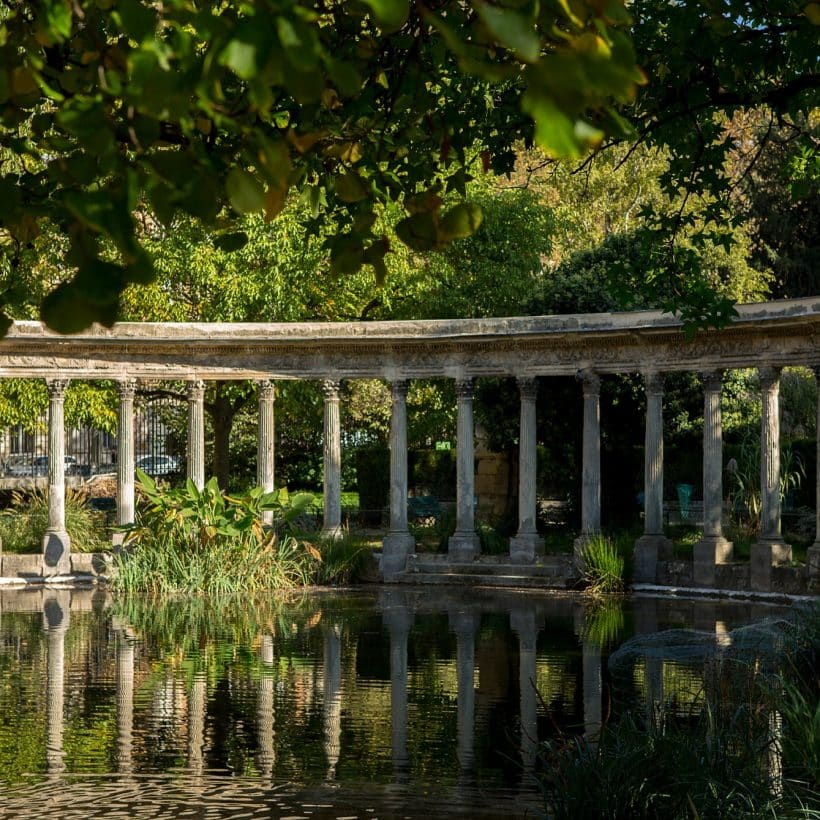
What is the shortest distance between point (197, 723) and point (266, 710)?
3.64 ft

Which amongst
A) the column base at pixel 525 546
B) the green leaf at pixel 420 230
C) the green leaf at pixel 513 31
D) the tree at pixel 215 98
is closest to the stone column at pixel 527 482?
the column base at pixel 525 546

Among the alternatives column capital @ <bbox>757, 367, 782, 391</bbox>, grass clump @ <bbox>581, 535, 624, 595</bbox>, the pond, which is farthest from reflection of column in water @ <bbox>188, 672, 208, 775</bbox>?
column capital @ <bbox>757, 367, 782, 391</bbox>

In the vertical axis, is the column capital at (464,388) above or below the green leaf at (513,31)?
above

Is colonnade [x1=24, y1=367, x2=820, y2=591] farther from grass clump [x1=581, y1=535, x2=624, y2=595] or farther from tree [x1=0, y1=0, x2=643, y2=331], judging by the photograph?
tree [x1=0, y1=0, x2=643, y2=331]

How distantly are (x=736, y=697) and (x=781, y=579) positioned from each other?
710 inches

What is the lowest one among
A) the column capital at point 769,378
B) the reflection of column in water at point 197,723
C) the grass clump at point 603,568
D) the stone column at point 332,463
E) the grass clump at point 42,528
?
the reflection of column in water at point 197,723

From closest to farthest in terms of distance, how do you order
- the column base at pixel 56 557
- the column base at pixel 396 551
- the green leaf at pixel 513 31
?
the green leaf at pixel 513 31 < the column base at pixel 56 557 < the column base at pixel 396 551

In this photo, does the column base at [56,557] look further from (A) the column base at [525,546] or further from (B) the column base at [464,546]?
(A) the column base at [525,546]

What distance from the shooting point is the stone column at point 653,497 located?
35.7 metres

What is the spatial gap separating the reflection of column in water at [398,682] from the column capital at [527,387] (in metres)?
9.71

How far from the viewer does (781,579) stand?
3259 cm

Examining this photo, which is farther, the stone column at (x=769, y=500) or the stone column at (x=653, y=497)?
the stone column at (x=653, y=497)

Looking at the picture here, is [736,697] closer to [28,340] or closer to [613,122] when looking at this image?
[613,122]

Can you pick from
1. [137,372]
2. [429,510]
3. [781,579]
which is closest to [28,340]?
[137,372]
